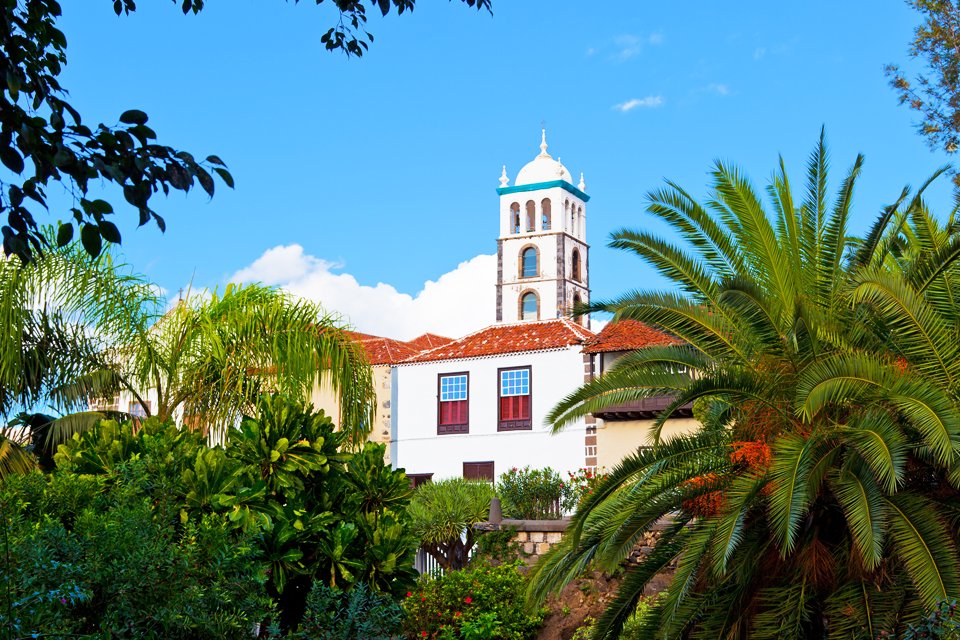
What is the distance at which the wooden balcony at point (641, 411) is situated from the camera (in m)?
29.2

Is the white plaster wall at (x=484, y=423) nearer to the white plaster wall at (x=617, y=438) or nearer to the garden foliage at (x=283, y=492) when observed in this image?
the white plaster wall at (x=617, y=438)

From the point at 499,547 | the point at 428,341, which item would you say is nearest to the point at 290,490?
the point at 499,547

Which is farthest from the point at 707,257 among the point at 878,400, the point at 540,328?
the point at 540,328

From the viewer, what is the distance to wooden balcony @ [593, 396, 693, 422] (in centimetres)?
2925

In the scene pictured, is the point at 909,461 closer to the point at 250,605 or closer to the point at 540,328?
the point at 250,605

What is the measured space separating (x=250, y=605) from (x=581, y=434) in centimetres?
2662

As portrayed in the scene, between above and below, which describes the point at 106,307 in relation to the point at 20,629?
above

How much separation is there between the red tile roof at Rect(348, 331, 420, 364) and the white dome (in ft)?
75.7

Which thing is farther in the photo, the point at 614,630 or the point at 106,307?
the point at 106,307

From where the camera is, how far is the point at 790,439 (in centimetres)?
902

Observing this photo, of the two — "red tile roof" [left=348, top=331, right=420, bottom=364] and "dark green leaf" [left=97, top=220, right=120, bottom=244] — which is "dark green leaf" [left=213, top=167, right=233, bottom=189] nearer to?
"dark green leaf" [left=97, top=220, right=120, bottom=244]

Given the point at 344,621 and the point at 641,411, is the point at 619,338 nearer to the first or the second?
the point at 641,411

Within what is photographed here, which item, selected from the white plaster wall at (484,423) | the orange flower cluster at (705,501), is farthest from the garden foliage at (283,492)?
the white plaster wall at (484,423)

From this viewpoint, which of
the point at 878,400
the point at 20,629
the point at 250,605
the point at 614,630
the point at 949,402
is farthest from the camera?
the point at 614,630
